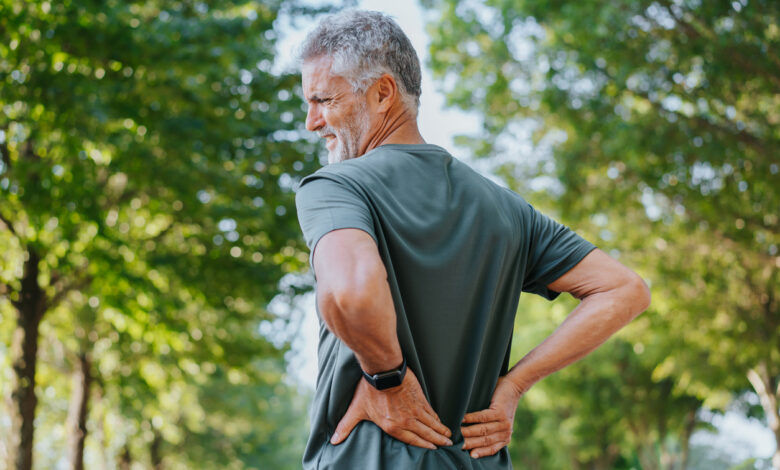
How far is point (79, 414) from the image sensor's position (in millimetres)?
15984

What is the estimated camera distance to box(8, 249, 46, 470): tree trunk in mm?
10945

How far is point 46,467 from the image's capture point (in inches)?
1117

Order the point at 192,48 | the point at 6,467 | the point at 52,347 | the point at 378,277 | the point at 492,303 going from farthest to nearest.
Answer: the point at 52,347 → the point at 6,467 → the point at 192,48 → the point at 492,303 → the point at 378,277

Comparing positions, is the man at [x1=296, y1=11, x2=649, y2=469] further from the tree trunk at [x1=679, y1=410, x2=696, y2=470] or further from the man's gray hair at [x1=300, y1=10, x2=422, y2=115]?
Result: the tree trunk at [x1=679, y1=410, x2=696, y2=470]

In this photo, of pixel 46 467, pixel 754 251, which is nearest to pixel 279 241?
pixel 754 251

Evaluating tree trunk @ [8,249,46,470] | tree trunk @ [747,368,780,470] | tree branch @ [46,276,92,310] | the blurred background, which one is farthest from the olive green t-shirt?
tree trunk @ [747,368,780,470]

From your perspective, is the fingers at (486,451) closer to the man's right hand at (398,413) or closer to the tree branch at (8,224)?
the man's right hand at (398,413)

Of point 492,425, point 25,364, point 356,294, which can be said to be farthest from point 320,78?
point 25,364

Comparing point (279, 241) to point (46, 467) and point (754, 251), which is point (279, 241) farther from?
point (46, 467)

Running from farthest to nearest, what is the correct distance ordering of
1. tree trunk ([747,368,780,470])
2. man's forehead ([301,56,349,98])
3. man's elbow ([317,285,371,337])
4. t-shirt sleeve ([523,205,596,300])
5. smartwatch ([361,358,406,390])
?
tree trunk ([747,368,780,470]) → t-shirt sleeve ([523,205,596,300]) → man's forehead ([301,56,349,98]) → smartwatch ([361,358,406,390]) → man's elbow ([317,285,371,337])

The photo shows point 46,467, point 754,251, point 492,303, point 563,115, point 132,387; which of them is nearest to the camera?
point 492,303

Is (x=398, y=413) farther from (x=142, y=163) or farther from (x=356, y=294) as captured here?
(x=142, y=163)

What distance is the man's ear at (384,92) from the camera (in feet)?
6.49

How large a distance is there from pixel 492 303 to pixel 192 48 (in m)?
7.68
